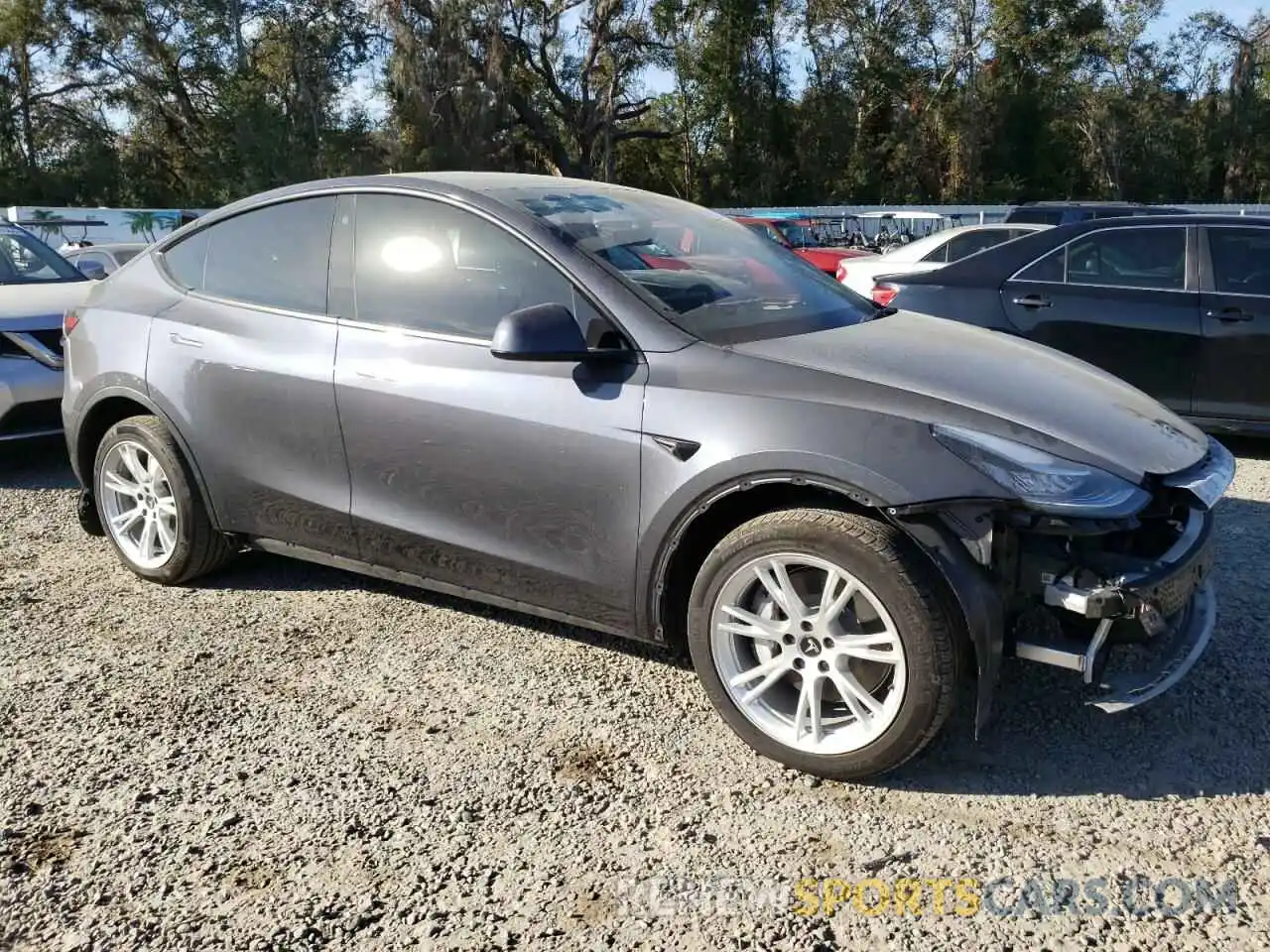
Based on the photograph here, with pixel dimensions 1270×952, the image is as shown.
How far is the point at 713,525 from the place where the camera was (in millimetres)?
3148

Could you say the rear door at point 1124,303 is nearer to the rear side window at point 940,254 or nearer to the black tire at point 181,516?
the rear side window at point 940,254

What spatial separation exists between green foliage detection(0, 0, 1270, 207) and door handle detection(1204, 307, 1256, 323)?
123 feet

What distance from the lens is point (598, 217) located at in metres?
3.69

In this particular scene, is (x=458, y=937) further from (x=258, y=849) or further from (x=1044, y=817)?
(x=1044, y=817)

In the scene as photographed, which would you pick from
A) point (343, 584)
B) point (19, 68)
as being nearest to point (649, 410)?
Answer: point (343, 584)

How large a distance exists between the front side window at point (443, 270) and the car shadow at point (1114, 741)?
5.75ft

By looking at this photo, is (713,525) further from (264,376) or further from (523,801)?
(264,376)

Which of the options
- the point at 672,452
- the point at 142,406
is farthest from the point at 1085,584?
the point at 142,406

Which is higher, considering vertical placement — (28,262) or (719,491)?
(28,262)

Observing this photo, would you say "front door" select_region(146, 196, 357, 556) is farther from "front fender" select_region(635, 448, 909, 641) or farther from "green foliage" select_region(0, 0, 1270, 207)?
"green foliage" select_region(0, 0, 1270, 207)

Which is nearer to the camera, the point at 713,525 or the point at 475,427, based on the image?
the point at 713,525

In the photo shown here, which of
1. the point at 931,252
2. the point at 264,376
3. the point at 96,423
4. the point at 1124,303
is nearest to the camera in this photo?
the point at 264,376

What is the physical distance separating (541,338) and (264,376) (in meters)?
1.29

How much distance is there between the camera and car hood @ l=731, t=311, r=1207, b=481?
2.90 m
